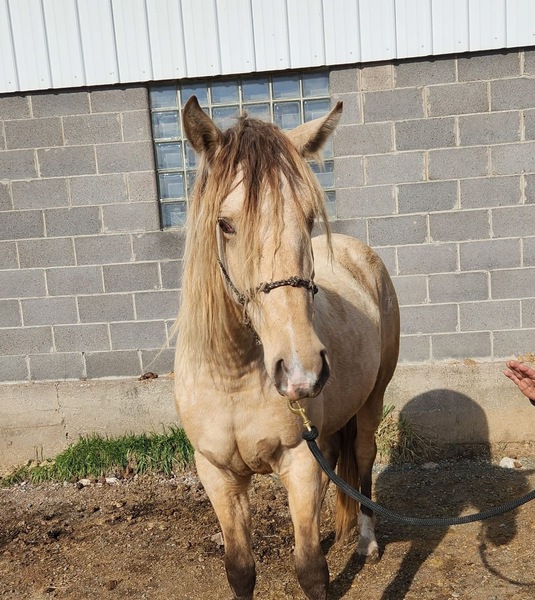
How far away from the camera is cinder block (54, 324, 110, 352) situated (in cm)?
475

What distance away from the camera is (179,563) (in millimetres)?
3262

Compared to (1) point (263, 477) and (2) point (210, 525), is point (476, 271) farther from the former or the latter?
(2) point (210, 525)

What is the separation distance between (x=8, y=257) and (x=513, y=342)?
13.1ft

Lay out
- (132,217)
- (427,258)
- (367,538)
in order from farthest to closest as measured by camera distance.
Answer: (132,217), (427,258), (367,538)

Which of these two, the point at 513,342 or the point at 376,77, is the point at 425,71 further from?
the point at 513,342

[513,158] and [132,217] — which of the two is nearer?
[513,158]

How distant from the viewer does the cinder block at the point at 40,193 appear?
4.63m

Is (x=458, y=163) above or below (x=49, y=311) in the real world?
above

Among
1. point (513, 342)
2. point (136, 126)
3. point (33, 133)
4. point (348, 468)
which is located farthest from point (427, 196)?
point (33, 133)

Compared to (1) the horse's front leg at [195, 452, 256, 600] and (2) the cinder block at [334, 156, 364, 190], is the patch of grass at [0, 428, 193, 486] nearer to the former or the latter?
(1) the horse's front leg at [195, 452, 256, 600]

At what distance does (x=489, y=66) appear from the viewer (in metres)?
4.30

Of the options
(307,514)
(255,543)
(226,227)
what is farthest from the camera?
(255,543)

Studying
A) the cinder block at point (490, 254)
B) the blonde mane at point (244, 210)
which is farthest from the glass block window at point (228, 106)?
the blonde mane at point (244, 210)

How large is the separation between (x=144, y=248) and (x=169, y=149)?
0.80 m
